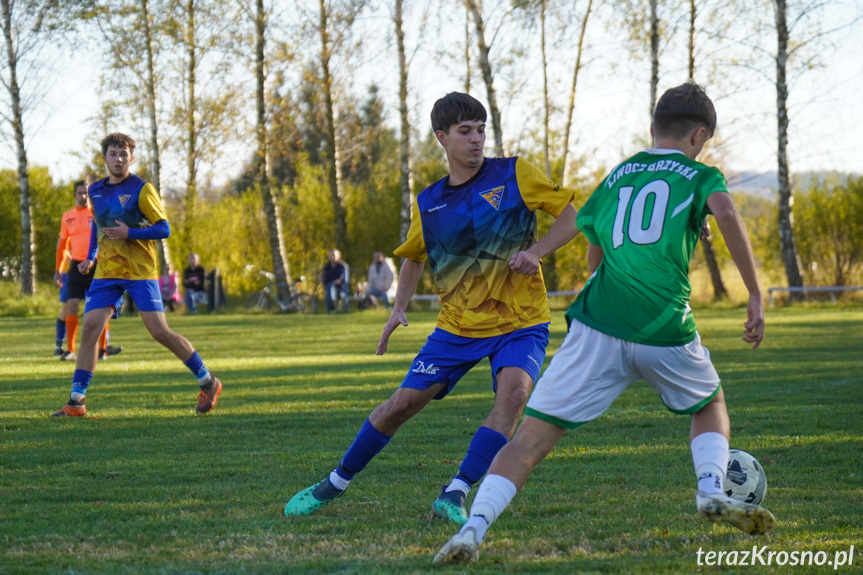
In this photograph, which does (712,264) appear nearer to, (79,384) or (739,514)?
(79,384)

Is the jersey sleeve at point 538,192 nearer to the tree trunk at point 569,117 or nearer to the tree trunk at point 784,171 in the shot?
the tree trunk at point 784,171

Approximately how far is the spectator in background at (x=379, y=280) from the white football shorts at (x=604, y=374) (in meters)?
23.1

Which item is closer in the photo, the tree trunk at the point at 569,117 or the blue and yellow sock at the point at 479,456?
the blue and yellow sock at the point at 479,456

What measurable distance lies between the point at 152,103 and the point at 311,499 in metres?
28.8

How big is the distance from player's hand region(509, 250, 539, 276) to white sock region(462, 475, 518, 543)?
1.05 meters

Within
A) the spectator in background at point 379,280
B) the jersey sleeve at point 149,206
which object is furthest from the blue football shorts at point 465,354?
the spectator in background at point 379,280

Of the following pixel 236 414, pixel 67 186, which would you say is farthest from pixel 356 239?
pixel 236 414

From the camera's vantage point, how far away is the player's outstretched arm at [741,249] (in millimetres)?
3426

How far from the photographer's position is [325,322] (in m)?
22.3

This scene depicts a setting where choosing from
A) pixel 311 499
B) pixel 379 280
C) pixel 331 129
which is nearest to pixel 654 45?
pixel 331 129

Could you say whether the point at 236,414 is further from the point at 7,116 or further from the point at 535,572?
the point at 7,116

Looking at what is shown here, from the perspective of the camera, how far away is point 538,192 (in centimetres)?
461

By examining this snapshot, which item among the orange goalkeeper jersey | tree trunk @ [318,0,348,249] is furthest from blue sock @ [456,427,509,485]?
tree trunk @ [318,0,348,249]

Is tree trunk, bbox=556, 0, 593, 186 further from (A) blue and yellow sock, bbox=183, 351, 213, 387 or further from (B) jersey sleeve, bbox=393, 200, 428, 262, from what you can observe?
(B) jersey sleeve, bbox=393, 200, 428, 262
